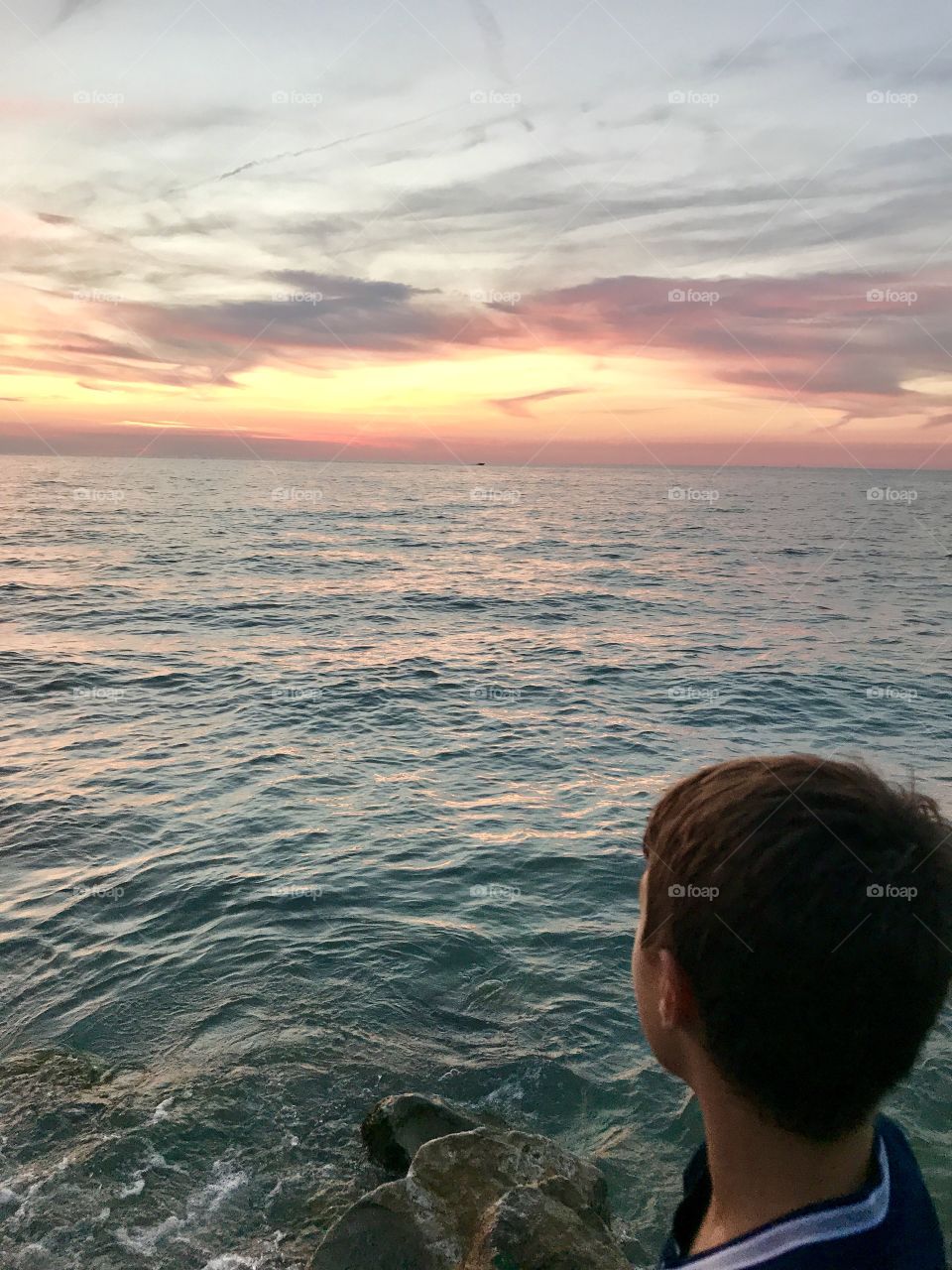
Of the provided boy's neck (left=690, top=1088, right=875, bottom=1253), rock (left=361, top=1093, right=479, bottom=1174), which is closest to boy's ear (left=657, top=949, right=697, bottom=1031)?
boy's neck (left=690, top=1088, right=875, bottom=1253)

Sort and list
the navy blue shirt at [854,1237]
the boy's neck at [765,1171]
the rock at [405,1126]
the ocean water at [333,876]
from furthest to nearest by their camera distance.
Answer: the ocean water at [333,876]
the rock at [405,1126]
the boy's neck at [765,1171]
the navy blue shirt at [854,1237]

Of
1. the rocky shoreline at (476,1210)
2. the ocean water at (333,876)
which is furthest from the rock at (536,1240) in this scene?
the ocean water at (333,876)

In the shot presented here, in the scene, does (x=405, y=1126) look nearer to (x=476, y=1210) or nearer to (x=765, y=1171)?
(x=476, y=1210)

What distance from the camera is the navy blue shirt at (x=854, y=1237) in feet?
4.22

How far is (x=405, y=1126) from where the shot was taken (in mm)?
7730

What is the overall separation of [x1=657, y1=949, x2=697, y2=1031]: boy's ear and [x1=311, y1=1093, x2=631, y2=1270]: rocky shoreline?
17.8 feet

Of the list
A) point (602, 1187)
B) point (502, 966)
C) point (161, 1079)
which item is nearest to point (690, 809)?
point (602, 1187)

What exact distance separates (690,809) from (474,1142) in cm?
673

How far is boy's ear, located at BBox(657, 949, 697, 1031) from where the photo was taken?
1.51m

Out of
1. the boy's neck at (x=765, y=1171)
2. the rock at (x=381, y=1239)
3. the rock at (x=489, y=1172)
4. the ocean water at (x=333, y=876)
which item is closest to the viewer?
the boy's neck at (x=765, y=1171)

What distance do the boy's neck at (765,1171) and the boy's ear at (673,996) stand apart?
13cm

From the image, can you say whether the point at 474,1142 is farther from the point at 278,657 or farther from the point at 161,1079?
the point at 278,657

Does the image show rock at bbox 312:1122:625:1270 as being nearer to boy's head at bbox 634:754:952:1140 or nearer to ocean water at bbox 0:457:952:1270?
ocean water at bbox 0:457:952:1270

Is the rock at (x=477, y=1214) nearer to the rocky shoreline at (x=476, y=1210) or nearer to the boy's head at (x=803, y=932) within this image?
the rocky shoreline at (x=476, y=1210)
